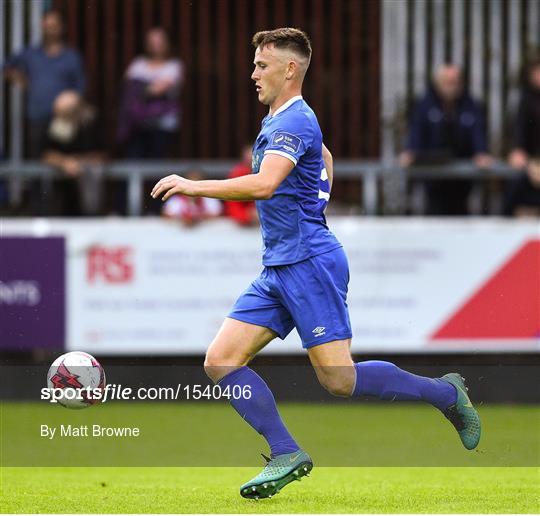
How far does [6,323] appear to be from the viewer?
12.6 m

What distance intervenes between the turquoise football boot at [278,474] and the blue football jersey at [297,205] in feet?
3.15

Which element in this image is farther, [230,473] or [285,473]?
[230,473]

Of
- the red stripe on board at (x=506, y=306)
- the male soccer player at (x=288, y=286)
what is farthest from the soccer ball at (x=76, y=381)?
the red stripe on board at (x=506, y=306)

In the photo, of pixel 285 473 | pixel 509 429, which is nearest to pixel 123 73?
pixel 509 429

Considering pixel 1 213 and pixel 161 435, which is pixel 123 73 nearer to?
pixel 1 213

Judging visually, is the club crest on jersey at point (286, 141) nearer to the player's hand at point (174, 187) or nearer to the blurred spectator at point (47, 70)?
the player's hand at point (174, 187)

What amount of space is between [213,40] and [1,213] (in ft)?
8.55

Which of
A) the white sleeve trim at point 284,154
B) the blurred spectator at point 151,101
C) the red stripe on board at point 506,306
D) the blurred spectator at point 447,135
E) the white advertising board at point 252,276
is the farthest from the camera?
the blurred spectator at point 151,101

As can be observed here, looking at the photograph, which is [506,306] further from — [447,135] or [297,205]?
[297,205]

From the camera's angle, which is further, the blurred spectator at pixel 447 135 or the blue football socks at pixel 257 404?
the blurred spectator at pixel 447 135

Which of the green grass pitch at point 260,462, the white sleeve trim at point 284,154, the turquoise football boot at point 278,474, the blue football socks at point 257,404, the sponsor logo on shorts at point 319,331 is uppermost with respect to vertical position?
the white sleeve trim at point 284,154

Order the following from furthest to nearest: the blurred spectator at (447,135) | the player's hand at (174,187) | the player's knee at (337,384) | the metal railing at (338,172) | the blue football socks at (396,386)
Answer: the metal railing at (338,172) < the blurred spectator at (447,135) < the blue football socks at (396,386) < the player's knee at (337,384) < the player's hand at (174,187)

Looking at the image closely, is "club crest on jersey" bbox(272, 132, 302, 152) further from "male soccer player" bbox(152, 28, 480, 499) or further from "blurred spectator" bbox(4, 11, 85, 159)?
"blurred spectator" bbox(4, 11, 85, 159)

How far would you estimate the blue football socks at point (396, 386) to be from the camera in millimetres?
7371
